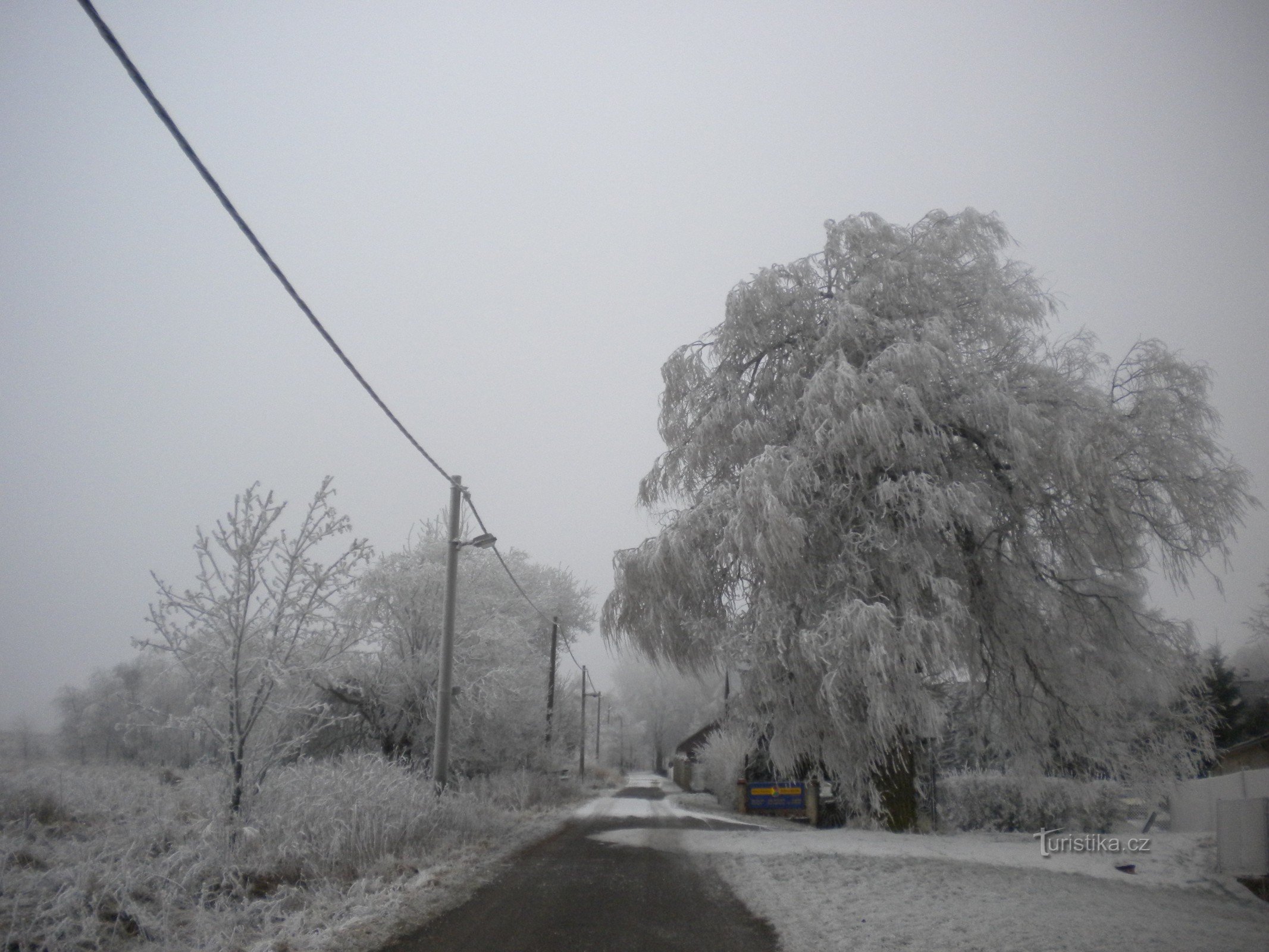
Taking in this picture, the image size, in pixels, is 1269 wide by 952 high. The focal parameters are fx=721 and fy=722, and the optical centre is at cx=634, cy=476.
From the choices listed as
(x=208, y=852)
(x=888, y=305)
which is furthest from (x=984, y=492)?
(x=208, y=852)

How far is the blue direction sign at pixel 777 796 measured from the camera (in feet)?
63.4

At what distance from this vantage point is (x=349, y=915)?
18.5 ft

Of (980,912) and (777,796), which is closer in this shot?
(980,912)

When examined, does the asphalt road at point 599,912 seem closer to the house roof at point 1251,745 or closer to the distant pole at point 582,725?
the house roof at point 1251,745

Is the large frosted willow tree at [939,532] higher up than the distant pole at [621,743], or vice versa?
the large frosted willow tree at [939,532]

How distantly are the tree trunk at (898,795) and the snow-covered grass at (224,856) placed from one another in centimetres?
562

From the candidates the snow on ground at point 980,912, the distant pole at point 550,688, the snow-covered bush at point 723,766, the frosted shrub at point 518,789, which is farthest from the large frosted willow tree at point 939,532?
the distant pole at point 550,688

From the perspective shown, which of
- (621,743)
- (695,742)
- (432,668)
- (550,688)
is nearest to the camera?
(432,668)

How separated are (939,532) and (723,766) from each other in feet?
54.2

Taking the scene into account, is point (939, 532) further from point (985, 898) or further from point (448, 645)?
point (448, 645)

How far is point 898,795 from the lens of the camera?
11.1 m

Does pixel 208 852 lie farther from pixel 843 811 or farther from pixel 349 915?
Result: pixel 843 811

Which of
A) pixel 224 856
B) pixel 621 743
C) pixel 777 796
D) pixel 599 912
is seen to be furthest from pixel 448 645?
pixel 621 743

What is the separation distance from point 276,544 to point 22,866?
367cm
